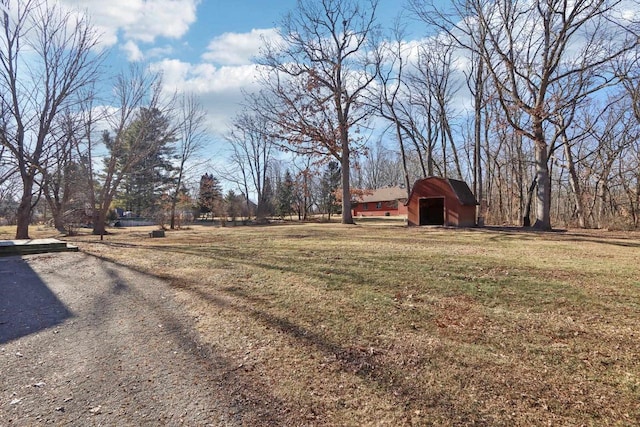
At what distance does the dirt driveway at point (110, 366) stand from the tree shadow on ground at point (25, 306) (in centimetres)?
1

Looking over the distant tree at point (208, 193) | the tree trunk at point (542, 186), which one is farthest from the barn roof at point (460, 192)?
the distant tree at point (208, 193)

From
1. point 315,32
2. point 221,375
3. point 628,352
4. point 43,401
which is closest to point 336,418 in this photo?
point 221,375

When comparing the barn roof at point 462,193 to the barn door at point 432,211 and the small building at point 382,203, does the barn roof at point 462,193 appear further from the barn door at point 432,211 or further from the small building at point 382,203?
the small building at point 382,203

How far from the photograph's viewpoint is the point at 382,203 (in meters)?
49.6

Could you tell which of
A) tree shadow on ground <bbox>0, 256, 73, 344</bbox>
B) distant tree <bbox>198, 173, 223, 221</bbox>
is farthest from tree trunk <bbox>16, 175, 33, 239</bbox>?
distant tree <bbox>198, 173, 223, 221</bbox>

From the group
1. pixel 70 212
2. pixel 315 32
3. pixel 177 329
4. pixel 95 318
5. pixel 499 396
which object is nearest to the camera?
pixel 499 396

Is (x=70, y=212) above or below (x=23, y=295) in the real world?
above

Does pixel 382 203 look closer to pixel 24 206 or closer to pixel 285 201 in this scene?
pixel 285 201

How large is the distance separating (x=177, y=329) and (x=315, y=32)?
21.0m

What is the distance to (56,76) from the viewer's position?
14539 millimetres

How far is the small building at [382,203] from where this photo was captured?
4797 cm

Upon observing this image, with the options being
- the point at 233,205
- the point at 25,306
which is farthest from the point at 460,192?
the point at 233,205

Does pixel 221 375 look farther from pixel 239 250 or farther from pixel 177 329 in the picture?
pixel 239 250

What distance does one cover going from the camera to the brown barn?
52.4 feet
